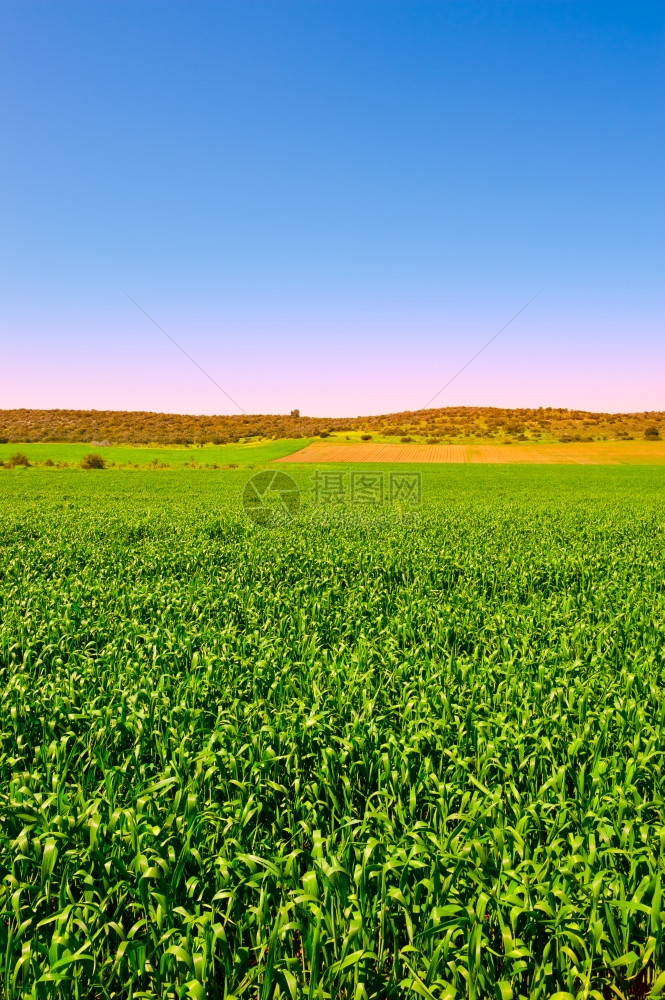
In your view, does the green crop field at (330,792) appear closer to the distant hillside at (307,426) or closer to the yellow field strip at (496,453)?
the yellow field strip at (496,453)

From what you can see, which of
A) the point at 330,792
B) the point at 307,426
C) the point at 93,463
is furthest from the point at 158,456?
the point at 330,792

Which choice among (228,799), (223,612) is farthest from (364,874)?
(223,612)

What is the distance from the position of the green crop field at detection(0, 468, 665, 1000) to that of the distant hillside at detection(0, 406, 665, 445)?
88580 millimetres

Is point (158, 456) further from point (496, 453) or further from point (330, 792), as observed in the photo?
point (330, 792)

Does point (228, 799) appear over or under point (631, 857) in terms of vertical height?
under

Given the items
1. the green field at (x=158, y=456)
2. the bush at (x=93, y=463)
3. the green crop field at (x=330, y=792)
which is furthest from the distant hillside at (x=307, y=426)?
the green crop field at (x=330, y=792)

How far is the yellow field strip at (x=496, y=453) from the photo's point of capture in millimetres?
67812

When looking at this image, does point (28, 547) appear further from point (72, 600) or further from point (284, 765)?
point (284, 765)

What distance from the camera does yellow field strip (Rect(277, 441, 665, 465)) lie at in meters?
67.8

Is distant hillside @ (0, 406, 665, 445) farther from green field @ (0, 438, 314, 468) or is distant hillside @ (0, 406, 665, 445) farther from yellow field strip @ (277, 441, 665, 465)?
green field @ (0, 438, 314, 468)

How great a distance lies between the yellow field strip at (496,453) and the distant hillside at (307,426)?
11.5m

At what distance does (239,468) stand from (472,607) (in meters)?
55.2

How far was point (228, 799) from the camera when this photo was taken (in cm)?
382

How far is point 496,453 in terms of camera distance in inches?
2980
